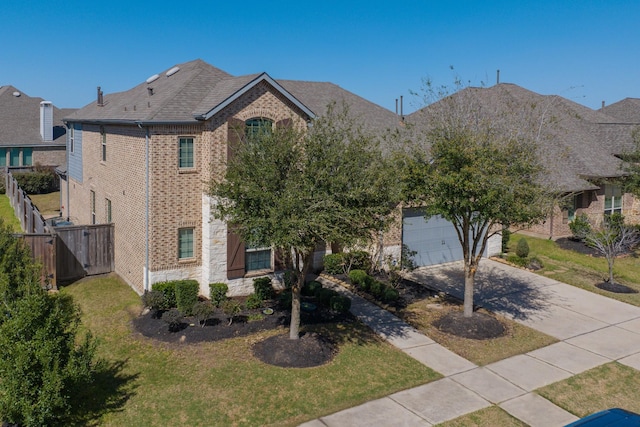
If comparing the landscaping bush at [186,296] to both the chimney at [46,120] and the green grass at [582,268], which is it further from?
the chimney at [46,120]

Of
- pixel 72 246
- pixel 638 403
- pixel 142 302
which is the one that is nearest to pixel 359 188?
→ pixel 638 403

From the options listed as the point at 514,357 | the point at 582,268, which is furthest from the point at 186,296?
the point at 582,268

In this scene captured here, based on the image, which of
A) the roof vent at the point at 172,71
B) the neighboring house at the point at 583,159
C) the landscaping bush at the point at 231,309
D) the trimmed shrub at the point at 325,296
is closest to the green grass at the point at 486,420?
the trimmed shrub at the point at 325,296

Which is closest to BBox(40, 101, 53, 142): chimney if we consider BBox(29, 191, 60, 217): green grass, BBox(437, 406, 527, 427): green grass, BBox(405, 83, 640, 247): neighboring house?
BBox(29, 191, 60, 217): green grass

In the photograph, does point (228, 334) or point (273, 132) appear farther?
point (228, 334)

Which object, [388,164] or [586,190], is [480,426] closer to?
[388,164]

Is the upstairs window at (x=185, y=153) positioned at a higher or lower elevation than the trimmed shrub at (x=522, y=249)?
higher
